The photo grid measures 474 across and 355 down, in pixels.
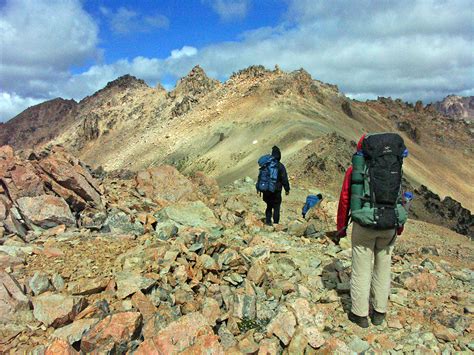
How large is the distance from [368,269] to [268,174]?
5001 millimetres

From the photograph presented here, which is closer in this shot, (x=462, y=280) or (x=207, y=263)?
(x=207, y=263)

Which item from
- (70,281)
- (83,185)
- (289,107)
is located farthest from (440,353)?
(289,107)

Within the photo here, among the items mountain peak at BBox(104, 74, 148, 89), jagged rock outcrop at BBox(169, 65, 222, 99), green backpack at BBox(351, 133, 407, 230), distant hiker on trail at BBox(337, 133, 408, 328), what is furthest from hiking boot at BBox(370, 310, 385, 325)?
mountain peak at BBox(104, 74, 148, 89)

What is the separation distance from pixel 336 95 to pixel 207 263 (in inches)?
1720

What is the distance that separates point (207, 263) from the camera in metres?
6.08

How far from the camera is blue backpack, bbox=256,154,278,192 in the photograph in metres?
9.94

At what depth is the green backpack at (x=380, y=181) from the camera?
4.88 metres

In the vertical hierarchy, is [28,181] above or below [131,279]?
above

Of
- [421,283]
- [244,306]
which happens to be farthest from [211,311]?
[421,283]

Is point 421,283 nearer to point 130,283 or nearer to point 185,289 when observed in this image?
point 185,289

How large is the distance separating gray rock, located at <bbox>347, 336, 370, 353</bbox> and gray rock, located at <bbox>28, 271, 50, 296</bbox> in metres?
3.92

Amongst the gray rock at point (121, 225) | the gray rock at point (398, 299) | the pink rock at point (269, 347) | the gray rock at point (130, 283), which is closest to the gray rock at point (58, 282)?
the gray rock at point (130, 283)

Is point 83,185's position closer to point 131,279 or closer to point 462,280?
point 131,279

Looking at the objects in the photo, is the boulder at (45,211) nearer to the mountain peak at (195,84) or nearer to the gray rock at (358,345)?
the gray rock at (358,345)
